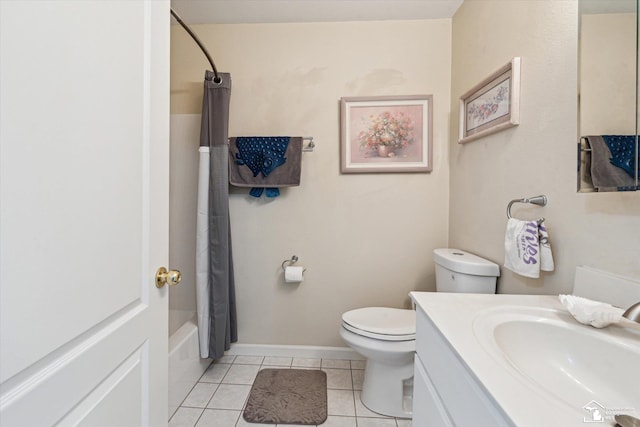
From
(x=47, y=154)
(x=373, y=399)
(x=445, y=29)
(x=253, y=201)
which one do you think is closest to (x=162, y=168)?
(x=47, y=154)

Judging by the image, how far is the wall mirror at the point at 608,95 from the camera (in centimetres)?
77

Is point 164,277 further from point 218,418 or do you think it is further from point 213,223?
point 218,418

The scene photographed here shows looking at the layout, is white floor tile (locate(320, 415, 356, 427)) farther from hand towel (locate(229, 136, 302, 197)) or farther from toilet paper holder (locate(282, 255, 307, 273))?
hand towel (locate(229, 136, 302, 197))

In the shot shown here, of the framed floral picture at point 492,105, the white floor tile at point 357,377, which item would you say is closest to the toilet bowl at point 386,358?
the white floor tile at point 357,377

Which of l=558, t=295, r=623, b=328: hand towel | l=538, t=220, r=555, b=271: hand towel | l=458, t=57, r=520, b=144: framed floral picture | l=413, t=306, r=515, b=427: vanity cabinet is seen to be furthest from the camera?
l=458, t=57, r=520, b=144: framed floral picture

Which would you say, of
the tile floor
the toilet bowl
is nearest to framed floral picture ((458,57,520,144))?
the toilet bowl

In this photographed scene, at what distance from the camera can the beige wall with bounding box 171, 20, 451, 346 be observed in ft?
6.33

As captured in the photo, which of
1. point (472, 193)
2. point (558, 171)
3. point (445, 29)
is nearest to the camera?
point (558, 171)

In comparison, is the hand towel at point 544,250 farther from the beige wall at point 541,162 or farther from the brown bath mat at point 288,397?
the brown bath mat at point 288,397

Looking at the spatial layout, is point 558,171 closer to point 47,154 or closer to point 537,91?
point 537,91

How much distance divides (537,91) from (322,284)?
1.58m

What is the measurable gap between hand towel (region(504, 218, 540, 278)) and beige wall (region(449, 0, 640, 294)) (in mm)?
72

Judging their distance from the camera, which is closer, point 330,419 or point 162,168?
point 162,168

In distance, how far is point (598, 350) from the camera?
683 millimetres
